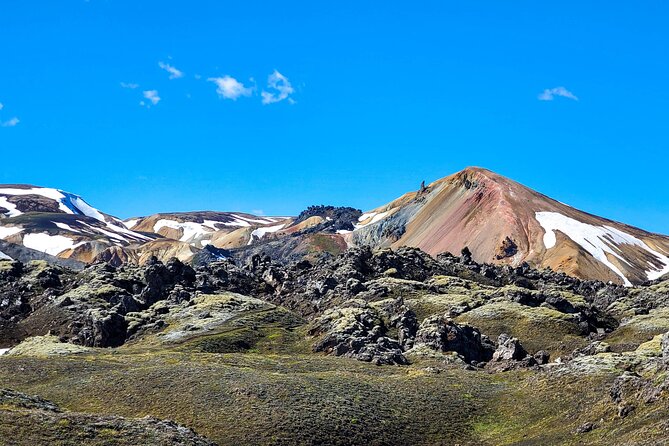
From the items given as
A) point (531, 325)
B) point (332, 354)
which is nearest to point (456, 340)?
point (332, 354)

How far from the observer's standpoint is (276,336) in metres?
122

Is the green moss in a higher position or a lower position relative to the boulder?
higher

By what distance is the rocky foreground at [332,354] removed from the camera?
205ft

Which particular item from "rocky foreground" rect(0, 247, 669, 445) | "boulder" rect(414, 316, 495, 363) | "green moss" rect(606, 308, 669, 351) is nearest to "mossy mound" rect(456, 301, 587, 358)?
"rocky foreground" rect(0, 247, 669, 445)

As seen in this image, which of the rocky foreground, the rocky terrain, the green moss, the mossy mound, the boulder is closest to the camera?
the rocky terrain

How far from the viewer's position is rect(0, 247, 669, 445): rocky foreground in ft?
205

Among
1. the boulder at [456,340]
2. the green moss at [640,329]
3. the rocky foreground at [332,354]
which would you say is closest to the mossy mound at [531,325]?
the rocky foreground at [332,354]

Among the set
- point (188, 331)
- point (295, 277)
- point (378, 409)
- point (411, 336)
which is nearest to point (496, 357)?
point (411, 336)

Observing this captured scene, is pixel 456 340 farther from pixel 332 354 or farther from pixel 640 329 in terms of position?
pixel 640 329

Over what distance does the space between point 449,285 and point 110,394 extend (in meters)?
95.1

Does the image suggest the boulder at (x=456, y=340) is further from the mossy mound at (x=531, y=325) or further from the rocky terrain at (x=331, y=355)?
the mossy mound at (x=531, y=325)

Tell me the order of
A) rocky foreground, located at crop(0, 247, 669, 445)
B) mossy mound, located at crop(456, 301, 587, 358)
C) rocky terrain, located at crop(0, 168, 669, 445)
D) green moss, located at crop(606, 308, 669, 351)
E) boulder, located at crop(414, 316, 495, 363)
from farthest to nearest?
1. mossy mound, located at crop(456, 301, 587, 358)
2. green moss, located at crop(606, 308, 669, 351)
3. boulder, located at crop(414, 316, 495, 363)
4. rocky foreground, located at crop(0, 247, 669, 445)
5. rocky terrain, located at crop(0, 168, 669, 445)

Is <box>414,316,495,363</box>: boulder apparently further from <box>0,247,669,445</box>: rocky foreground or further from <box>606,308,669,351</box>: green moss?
<box>606,308,669,351</box>: green moss

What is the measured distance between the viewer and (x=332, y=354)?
10819 centimetres
